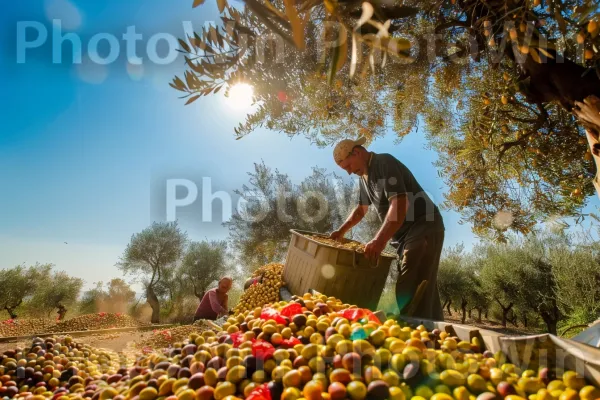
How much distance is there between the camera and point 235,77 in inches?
115

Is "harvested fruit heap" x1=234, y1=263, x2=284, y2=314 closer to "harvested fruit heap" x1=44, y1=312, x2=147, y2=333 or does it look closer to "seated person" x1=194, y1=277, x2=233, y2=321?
"seated person" x1=194, y1=277, x2=233, y2=321

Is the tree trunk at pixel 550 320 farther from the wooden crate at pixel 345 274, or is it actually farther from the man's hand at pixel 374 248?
the man's hand at pixel 374 248

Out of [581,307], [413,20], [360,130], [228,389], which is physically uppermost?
[413,20]

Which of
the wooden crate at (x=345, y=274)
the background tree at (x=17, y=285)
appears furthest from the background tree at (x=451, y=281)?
the background tree at (x=17, y=285)

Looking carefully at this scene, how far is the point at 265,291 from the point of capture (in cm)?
495

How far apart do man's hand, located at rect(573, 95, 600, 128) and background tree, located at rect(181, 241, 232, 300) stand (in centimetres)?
2084

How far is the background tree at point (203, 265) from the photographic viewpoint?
22.0 metres

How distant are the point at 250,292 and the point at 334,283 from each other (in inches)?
96.5

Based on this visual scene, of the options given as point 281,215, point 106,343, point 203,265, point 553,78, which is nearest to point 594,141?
point 553,78

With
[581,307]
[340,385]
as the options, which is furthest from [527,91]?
[581,307]

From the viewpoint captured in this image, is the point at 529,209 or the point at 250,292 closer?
the point at 250,292

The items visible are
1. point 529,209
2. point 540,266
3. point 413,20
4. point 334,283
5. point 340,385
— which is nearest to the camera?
point 340,385

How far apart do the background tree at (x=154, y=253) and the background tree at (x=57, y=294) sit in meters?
6.53

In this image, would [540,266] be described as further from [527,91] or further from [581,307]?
[527,91]
